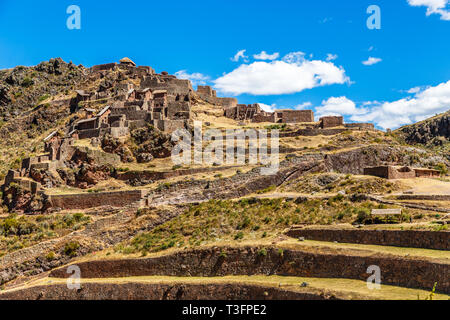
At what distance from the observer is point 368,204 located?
840 inches

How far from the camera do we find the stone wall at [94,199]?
101 feet

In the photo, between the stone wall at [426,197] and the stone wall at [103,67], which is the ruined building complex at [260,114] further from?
the stone wall at [426,197]

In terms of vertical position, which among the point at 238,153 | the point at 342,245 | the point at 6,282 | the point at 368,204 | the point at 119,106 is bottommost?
the point at 6,282

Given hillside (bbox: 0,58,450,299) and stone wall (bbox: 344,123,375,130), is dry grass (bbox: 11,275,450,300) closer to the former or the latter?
hillside (bbox: 0,58,450,299)

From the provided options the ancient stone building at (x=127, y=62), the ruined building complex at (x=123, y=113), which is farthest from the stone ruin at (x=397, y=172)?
the ancient stone building at (x=127, y=62)

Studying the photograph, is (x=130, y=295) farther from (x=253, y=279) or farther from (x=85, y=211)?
(x=85, y=211)

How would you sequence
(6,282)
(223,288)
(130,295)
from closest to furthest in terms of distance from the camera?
(223,288) → (130,295) → (6,282)

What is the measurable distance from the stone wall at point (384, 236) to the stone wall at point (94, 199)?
14.1 m

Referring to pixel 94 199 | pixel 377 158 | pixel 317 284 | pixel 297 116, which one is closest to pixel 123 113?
pixel 94 199

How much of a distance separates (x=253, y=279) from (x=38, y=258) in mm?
14906

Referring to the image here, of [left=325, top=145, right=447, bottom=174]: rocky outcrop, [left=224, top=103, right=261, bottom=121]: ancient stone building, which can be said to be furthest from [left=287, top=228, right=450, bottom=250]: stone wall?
[left=224, top=103, right=261, bottom=121]: ancient stone building

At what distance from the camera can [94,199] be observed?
105 ft

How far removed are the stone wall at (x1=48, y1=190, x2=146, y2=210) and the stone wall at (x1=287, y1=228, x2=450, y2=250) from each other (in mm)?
14090
